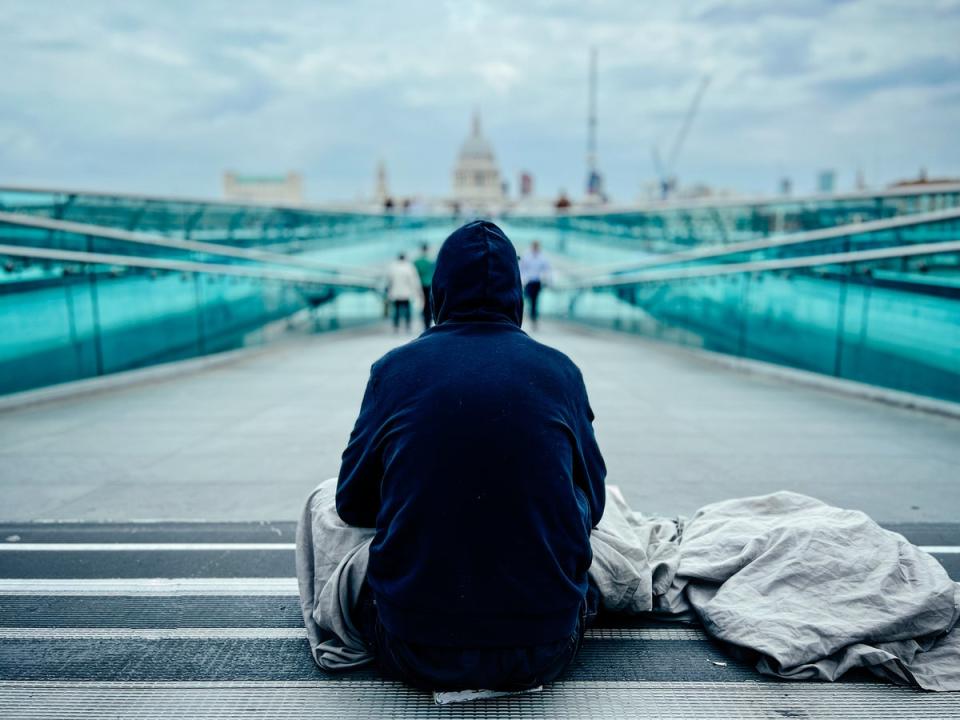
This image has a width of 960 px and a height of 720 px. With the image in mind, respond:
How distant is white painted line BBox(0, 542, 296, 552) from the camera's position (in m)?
3.49

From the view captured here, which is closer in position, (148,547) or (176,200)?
(148,547)

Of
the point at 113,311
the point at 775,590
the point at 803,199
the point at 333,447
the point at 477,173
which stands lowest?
the point at 333,447

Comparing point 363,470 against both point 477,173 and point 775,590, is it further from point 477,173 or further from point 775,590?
point 477,173

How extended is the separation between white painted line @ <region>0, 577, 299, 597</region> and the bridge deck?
1 centimetres

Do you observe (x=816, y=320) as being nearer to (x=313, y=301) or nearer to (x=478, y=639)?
(x=478, y=639)

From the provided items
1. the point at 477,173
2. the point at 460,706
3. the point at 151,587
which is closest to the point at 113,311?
the point at 151,587

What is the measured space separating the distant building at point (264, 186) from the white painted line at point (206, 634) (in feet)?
611

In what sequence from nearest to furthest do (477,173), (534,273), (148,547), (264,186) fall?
1. (148,547)
2. (534,273)
3. (477,173)
4. (264,186)

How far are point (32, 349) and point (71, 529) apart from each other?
3.68m

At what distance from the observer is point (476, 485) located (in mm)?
2111

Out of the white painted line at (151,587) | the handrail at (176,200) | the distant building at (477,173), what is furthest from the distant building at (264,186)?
the white painted line at (151,587)

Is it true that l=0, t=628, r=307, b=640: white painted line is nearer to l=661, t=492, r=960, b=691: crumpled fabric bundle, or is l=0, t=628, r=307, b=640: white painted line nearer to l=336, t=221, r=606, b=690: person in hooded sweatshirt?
l=336, t=221, r=606, b=690: person in hooded sweatshirt

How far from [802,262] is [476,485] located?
23.6ft

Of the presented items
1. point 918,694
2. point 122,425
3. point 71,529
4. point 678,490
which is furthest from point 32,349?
point 918,694
